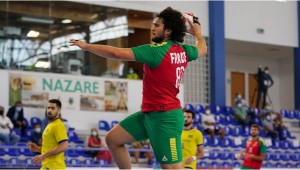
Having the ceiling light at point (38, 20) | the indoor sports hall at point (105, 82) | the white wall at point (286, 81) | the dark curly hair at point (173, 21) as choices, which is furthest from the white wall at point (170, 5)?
the dark curly hair at point (173, 21)

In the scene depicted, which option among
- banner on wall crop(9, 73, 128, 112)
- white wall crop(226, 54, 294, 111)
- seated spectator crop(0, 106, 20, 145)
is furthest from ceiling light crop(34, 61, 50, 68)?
white wall crop(226, 54, 294, 111)

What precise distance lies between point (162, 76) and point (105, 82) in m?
16.7

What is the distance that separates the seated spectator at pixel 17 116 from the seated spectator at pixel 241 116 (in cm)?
970

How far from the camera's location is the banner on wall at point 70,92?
2067cm

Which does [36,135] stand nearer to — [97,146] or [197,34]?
[97,146]

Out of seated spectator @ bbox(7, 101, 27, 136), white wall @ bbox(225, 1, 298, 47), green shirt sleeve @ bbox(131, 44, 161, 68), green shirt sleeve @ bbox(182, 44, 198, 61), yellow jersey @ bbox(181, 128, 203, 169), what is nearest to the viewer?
green shirt sleeve @ bbox(131, 44, 161, 68)

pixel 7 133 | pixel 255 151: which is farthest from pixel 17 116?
pixel 255 151

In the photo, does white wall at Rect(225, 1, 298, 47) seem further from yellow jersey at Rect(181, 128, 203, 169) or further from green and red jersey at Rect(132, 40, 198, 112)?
green and red jersey at Rect(132, 40, 198, 112)

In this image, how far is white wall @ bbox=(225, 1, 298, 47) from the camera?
2808 centimetres

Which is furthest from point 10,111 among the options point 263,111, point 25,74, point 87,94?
point 263,111

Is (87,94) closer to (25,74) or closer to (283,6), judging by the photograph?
(25,74)

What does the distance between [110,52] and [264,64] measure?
97.8 feet

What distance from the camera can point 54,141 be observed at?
28.9ft

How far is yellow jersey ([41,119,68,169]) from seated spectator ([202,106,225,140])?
14678mm
